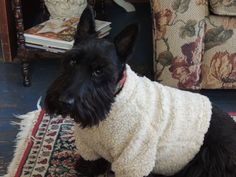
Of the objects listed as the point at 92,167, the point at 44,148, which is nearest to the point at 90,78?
the point at 92,167

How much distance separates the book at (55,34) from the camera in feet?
6.38

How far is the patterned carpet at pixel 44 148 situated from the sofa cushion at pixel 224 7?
0.83m

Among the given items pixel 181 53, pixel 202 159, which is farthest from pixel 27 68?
pixel 202 159

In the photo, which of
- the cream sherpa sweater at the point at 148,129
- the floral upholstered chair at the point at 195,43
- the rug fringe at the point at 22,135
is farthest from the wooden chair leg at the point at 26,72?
the cream sherpa sweater at the point at 148,129

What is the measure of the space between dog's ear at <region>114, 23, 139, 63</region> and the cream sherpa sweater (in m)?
0.09

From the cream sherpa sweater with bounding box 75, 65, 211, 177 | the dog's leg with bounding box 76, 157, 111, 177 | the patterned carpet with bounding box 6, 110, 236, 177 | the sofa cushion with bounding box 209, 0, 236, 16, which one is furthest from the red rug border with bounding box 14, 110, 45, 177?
the sofa cushion with bounding box 209, 0, 236, 16

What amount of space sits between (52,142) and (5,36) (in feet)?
2.44

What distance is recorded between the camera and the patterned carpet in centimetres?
155

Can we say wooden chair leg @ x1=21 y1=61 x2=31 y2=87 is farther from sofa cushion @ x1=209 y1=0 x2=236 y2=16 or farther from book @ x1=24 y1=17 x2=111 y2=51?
sofa cushion @ x1=209 y1=0 x2=236 y2=16

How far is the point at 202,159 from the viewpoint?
4.42 ft

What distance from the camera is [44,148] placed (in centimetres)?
167

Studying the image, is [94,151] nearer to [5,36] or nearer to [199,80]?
[199,80]

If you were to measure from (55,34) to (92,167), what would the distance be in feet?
2.48

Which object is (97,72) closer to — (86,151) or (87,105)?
(87,105)
